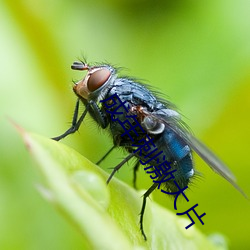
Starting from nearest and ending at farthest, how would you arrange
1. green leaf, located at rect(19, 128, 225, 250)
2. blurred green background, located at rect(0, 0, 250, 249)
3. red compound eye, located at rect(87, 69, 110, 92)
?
1. green leaf, located at rect(19, 128, 225, 250)
2. red compound eye, located at rect(87, 69, 110, 92)
3. blurred green background, located at rect(0, 0, 250, 249)

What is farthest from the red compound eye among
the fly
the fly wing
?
the fly wing

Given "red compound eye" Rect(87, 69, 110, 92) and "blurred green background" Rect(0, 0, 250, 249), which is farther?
"blurred green background" Rect(0, 0, 250, 249)

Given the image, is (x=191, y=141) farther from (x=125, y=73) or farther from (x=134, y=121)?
(x=125, y=73)

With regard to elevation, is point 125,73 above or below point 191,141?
below

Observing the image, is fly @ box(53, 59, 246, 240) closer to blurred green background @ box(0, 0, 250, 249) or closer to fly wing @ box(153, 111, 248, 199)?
fly wing @ box(153, 111, 248, 199)

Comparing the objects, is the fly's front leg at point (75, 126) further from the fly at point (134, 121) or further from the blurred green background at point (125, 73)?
the blurred green background at point (125, 73)

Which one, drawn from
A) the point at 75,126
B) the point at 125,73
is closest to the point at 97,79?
the point at 75,126

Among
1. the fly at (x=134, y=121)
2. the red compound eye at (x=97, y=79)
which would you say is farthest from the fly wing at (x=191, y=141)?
the red compound eye at (x=97, y=79)
